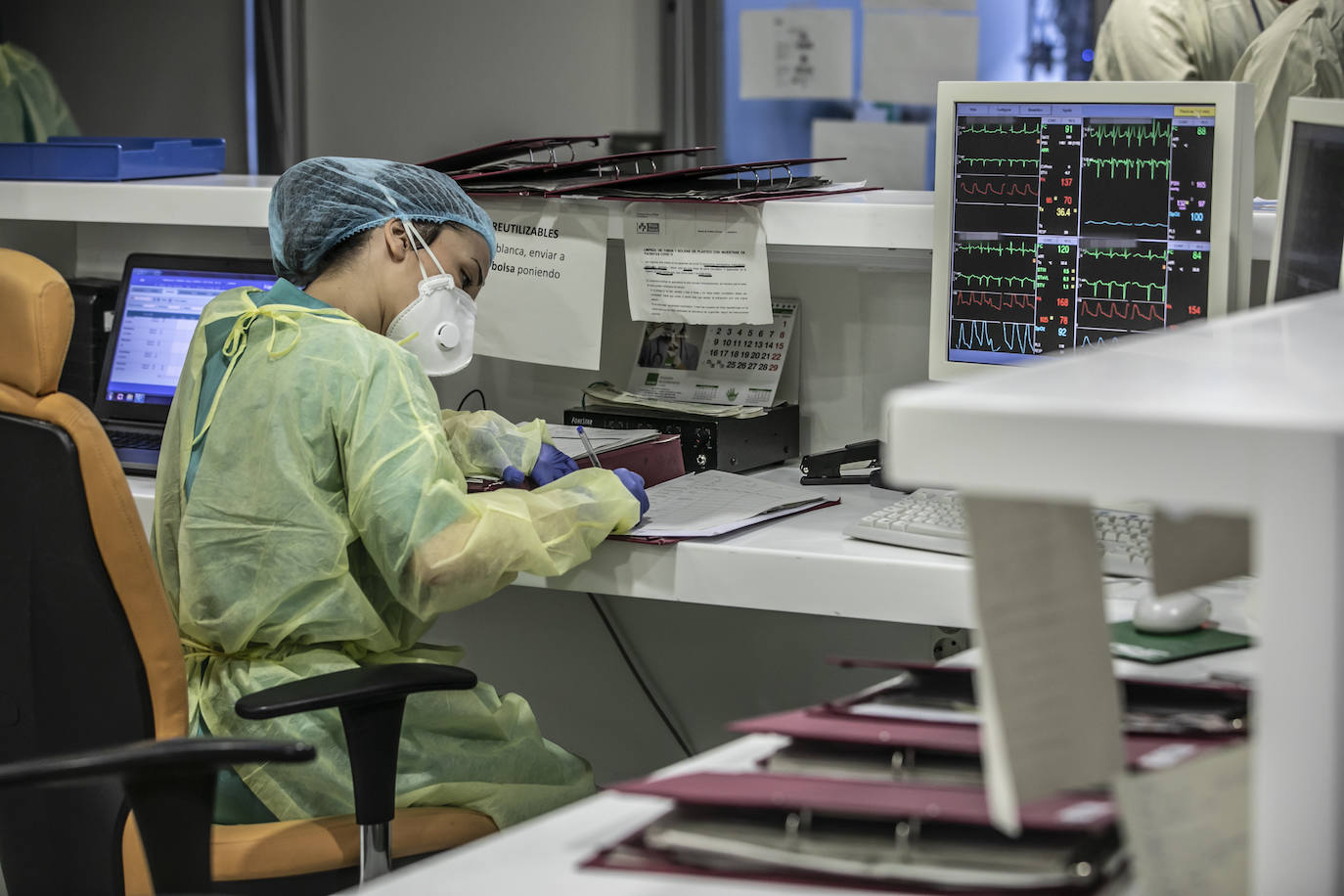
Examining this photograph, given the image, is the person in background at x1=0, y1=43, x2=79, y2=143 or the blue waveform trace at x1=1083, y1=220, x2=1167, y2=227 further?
the person in background at x1=0, y1=43, x2=79, y2=143

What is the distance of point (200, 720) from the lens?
5.14 feet

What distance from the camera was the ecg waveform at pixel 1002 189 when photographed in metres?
1.78

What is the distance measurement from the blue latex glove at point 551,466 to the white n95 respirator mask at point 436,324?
0.16m

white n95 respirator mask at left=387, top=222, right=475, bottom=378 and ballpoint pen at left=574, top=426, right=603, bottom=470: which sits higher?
white n95 respirator mask at left=387, top=222, right=475, bottom=378

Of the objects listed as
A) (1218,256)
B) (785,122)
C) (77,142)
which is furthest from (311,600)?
(785,122)

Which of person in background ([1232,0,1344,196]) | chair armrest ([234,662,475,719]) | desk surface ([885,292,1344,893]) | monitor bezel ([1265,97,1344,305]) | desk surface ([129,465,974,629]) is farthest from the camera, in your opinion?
person in background ([1232,0,1344,196])

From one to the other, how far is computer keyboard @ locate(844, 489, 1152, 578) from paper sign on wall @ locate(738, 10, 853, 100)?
248cm

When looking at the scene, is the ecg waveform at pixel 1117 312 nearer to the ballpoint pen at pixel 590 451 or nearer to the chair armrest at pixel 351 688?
the ballpoint pen at pixel 590 451

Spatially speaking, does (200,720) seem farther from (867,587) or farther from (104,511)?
(867,587)

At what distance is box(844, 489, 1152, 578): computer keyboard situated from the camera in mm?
1528

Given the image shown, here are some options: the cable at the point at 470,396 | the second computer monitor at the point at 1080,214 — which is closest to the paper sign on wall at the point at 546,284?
the cable at the point at 470,396

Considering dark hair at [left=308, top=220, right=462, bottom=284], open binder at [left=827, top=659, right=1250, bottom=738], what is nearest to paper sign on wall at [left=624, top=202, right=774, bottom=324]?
dark hair at [left=308, top=220, right=462, bottom=284]

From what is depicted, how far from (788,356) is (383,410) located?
78 cm

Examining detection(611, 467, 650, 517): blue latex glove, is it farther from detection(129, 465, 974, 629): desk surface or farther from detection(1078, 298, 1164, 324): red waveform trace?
detection(1078, 298, 1164, 324): red waveform trace
